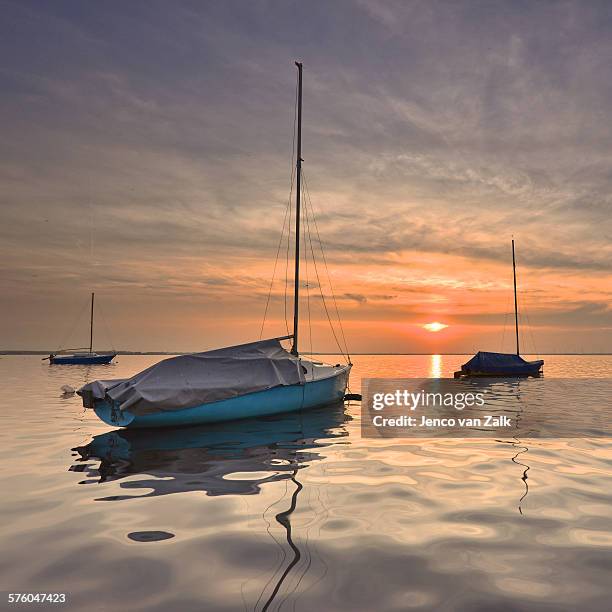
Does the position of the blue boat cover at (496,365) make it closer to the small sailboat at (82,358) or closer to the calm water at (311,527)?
the calm water at (311,527)

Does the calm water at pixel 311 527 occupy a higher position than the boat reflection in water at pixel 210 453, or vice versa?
the calm water at pixel 311 527

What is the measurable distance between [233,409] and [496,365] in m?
39.7

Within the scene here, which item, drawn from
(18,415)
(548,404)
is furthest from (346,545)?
(548,404)

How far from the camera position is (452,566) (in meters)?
5.71

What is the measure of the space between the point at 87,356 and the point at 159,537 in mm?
89855

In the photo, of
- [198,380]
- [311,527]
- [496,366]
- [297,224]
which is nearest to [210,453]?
[198,380]

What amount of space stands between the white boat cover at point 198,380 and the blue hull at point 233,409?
28 cm

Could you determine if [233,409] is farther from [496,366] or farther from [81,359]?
[81,359]

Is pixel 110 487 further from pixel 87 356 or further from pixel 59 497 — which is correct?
pixel 87 356

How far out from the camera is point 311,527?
694 cm

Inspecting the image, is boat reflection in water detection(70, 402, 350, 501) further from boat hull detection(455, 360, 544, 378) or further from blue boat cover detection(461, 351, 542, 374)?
blue boat cover detection(461, 351, 542, 374)

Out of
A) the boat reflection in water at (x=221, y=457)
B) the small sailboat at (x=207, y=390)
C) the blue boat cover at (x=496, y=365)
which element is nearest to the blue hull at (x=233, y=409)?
the small sailboat at (x=207, y=390)

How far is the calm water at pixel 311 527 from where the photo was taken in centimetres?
511

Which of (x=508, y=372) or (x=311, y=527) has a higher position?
(x=311, y=527)
